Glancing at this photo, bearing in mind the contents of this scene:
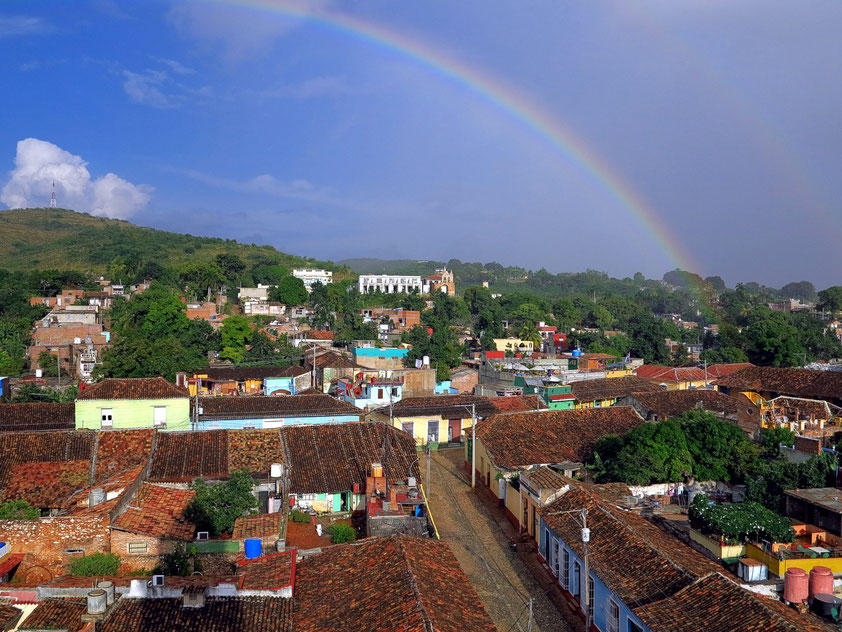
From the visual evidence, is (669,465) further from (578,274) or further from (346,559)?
(578,274)

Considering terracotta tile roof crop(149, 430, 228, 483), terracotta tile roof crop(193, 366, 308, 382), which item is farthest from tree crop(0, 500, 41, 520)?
terracotta tile roof crop(193, 366, 308, 382)

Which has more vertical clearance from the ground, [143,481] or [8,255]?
[8,255]

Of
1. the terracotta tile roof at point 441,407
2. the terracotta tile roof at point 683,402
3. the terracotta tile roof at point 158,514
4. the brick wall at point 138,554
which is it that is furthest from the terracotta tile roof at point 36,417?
the terracotta tile roof at point 683,402

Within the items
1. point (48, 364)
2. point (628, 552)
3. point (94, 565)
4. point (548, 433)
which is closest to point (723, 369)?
point (548, 433)

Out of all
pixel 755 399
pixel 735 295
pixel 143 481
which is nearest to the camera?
pixel 143 481

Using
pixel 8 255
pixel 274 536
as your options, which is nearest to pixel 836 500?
pixel 274 536

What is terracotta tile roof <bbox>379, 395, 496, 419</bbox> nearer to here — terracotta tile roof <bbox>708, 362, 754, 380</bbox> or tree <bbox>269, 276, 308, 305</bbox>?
terracotta tile roof <bbox>708, 362, 754, 380</bbox>

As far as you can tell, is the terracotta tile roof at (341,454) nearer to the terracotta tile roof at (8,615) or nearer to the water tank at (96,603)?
the water tank at (96,603)
